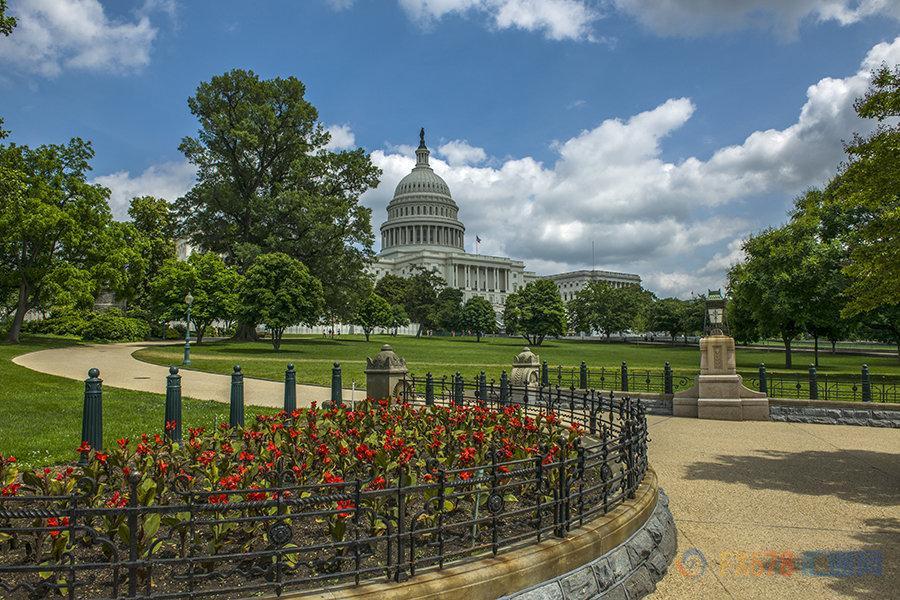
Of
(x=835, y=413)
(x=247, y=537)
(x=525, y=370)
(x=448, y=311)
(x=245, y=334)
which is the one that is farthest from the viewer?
(x=448, y=311)

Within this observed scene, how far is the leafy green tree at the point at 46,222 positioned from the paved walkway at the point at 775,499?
2790cm

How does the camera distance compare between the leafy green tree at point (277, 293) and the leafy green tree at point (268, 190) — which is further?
the leafy green tree at point (268, 190)

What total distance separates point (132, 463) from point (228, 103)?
1844 inches

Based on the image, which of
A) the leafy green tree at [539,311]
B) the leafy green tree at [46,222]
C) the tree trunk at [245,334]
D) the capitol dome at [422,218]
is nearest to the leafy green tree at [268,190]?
the tree trunk at [245,334]

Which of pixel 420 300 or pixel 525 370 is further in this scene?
pixel 420 300

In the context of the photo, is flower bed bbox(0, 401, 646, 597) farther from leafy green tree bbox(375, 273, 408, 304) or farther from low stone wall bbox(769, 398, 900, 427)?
leafy green tree bbox(375, 273, 408, 304)

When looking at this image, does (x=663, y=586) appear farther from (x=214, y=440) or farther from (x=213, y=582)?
(x=214, y=440)

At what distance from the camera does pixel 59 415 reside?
1247 centimetres

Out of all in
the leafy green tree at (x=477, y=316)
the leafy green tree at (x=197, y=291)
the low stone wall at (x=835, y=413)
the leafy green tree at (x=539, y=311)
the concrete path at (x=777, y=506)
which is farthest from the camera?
the leafy green tree at (x=477, y=316)

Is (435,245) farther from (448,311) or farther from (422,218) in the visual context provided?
(448,311)

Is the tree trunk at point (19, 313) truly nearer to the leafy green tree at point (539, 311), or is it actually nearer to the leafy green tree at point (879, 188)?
the leafy green tree at point (879, 188)

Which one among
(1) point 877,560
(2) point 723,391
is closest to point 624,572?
(1) point 877,560

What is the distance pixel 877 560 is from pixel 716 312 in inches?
509

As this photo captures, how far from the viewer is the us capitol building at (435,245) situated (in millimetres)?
147875
